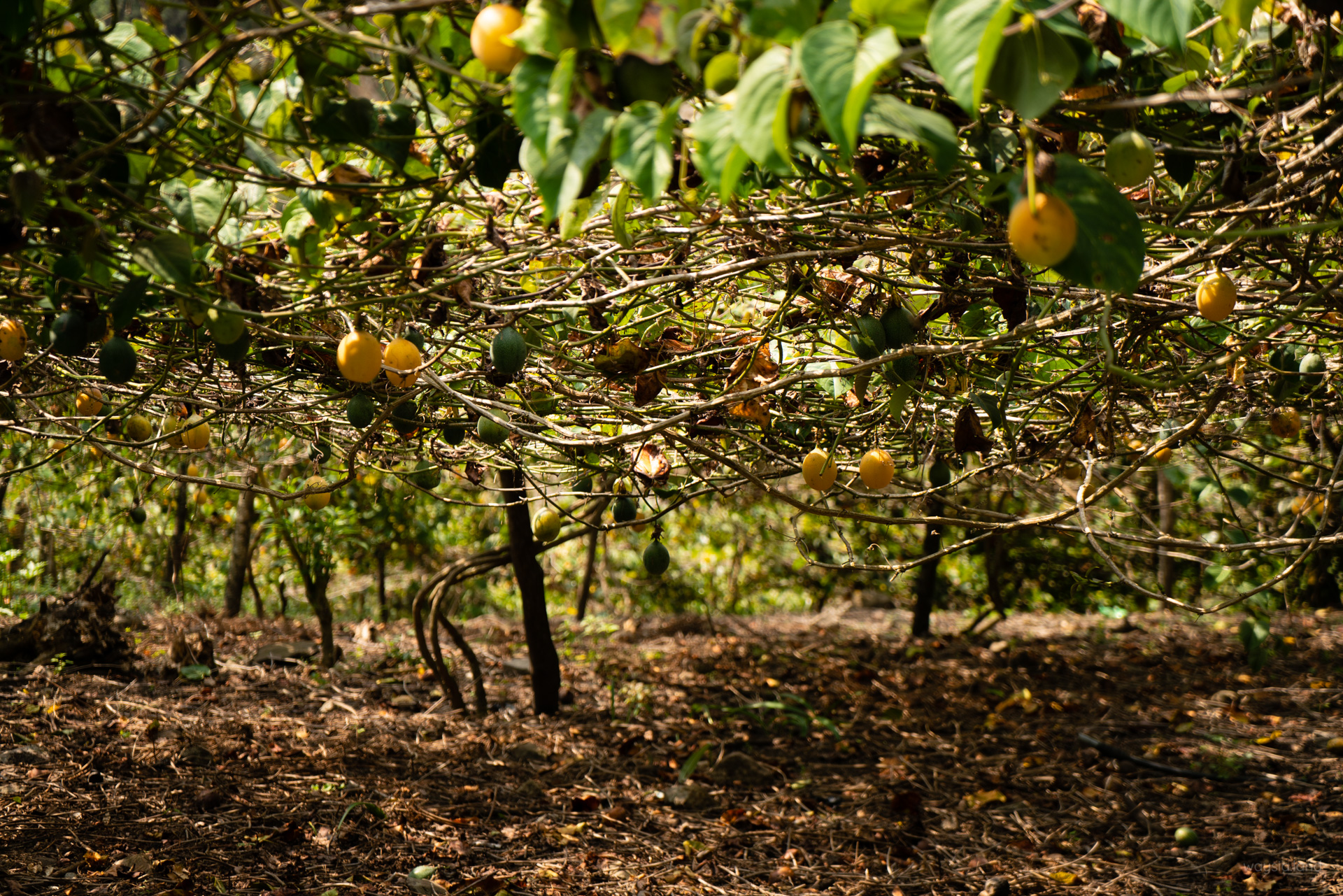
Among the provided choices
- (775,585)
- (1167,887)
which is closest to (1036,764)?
(1167,887)

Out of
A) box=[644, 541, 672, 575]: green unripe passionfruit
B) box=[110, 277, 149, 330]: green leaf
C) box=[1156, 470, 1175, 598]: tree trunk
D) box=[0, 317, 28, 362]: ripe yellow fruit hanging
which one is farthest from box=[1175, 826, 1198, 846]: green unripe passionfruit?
box=[0, 317, 28, 362]: ripe yellow fruit hanging

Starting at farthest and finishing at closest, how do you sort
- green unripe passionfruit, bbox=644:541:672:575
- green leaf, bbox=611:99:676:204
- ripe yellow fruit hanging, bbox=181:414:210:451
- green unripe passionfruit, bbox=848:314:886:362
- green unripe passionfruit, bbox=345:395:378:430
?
green unripe passionfruit, bbox=644:541:672:575, ripe yellow fruit hanging, bbox=181:414:210:451, green unripe passionfruit, bbox=345:395:378:430, green unripe passionfruit, bbox=848:314:886:362, green leaf, bbox=611:99:676:204

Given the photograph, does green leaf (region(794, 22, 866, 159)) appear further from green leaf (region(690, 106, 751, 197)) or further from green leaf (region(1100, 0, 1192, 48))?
green leaf (region(1100, 0, 1192, 48))

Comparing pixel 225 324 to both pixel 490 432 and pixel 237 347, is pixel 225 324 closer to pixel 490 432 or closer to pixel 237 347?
pixel 237 347

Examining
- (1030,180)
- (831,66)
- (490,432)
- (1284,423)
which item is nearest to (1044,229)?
(1030,180)

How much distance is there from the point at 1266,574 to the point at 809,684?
14.5 ft

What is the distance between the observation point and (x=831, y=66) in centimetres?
68

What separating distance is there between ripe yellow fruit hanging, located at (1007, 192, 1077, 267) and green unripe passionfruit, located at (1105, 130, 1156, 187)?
0.21 metres

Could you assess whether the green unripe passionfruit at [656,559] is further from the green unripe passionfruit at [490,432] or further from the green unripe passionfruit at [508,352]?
the green unripe passionfruit at [508,352]

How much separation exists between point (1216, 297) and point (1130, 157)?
0.51 meters

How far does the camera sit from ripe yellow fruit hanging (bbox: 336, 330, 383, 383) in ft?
4.49

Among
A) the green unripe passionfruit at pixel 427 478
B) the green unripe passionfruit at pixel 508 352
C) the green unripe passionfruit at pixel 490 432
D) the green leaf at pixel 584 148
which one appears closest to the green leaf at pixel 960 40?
the green leaf at pixel 584 148

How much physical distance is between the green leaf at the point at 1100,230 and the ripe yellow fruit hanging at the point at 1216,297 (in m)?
0.62

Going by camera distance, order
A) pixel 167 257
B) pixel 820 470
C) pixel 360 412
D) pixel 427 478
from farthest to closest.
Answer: pixel 427 478 < pixel 360 412 < pixel 820 470 < pixel 167 257
